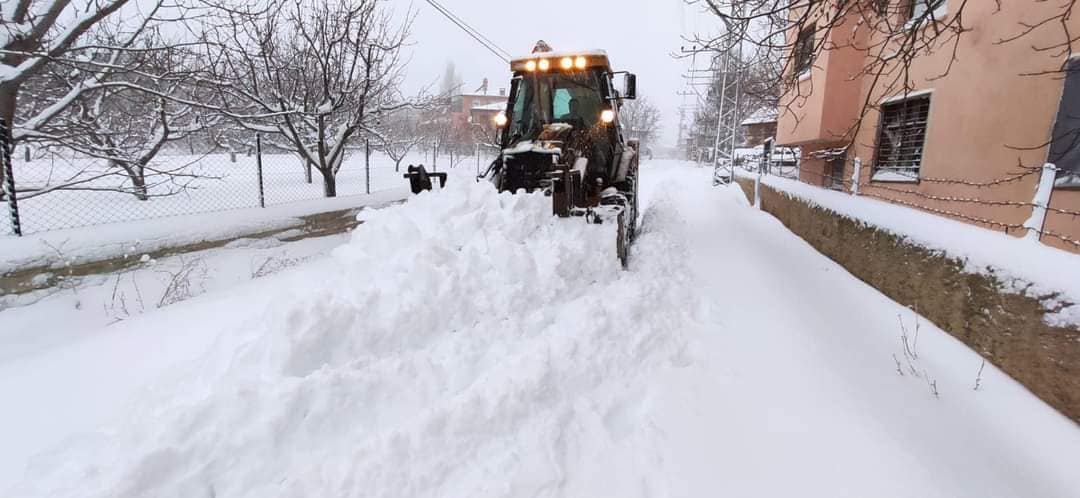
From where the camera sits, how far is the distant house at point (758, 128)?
96.0 ft

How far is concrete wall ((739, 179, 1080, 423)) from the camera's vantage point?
9.04 feet

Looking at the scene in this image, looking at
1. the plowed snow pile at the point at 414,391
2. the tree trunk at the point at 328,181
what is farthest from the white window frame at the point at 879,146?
the tree trunk at the point at 328,181

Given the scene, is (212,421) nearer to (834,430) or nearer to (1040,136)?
(834,430)

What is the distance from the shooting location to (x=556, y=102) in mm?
6637

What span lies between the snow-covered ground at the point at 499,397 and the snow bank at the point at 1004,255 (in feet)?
2.05

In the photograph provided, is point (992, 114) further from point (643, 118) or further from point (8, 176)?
point (643, 118)

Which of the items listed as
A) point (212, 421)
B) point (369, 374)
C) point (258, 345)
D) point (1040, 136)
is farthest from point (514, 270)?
point (1040, 136)

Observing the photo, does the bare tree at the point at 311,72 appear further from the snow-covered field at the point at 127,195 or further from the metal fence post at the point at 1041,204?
the metal fence post at the point at 1041,204

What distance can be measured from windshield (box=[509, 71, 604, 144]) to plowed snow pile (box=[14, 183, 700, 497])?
2.56 meters

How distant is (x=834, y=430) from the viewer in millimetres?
2713

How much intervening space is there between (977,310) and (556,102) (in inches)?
197

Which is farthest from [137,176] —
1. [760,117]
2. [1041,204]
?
[760,117]

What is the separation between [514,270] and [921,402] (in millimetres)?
2961

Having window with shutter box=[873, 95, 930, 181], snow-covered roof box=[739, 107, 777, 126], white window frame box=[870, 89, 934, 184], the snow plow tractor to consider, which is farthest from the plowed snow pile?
snow-covered roof box=[739, 107, 777, 126]
